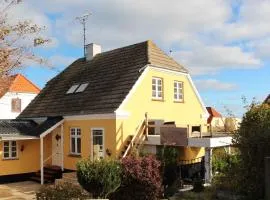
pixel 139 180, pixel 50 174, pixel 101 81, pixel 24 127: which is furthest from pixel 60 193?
pixel 24 127

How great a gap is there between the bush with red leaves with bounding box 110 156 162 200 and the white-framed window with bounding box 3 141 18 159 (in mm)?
10352

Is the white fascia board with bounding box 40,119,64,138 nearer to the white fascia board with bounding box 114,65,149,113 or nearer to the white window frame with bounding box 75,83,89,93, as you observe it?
the white window frame with bounding box 75,83,89,93

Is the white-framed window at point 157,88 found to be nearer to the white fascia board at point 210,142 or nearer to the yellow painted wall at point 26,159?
the white fascia board at point 210,142

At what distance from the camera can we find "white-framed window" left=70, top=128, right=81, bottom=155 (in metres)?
22.8

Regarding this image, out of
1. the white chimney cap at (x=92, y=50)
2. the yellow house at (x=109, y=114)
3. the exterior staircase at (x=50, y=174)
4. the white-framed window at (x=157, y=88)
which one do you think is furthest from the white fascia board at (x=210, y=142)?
the white chimney cap at (x=92, y=50)

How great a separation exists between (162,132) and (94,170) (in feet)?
20.6

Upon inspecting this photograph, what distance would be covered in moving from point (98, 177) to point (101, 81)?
1042cm

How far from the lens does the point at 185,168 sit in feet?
66.8

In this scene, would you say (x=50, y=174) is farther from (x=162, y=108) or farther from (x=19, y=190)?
(x=162, y=108)

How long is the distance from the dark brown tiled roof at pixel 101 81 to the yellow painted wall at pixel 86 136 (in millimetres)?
590

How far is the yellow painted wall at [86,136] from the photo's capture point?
20.5 m

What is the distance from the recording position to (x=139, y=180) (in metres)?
15.2

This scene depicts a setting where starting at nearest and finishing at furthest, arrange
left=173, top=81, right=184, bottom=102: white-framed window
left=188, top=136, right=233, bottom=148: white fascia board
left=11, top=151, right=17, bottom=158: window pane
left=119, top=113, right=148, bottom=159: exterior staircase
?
left=188, top=136, right=233, bottom=148: white fascia board, left=119, top=113, right=148, bottom=159: exterior staircase, left=11, top=151, right=17, bottom=158: window pane, left=173, top=81, right=184, bottom=102: white-framed window

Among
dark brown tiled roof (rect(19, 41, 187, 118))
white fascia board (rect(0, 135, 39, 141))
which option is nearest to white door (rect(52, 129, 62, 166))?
dark brown tiled roof (rect(19, 41, 187, 118))
